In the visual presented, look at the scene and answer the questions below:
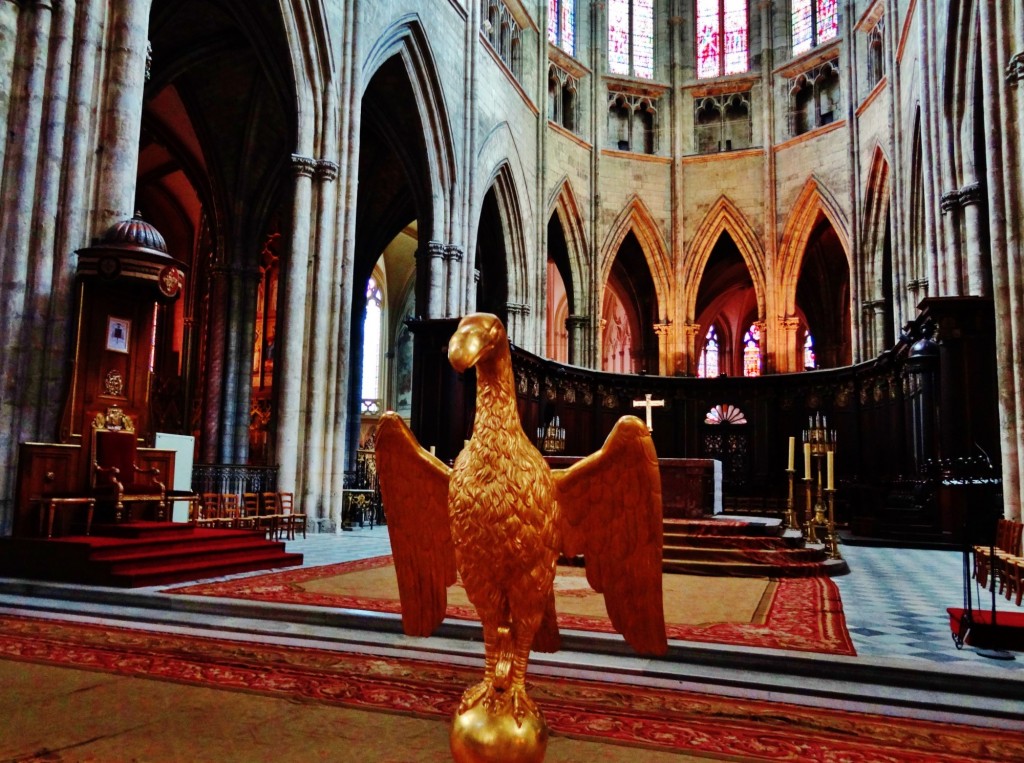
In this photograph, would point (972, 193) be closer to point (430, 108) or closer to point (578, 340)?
point (430, 108)

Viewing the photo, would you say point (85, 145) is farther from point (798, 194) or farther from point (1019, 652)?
point (798, 194)

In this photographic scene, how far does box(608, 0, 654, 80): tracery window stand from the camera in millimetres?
22953

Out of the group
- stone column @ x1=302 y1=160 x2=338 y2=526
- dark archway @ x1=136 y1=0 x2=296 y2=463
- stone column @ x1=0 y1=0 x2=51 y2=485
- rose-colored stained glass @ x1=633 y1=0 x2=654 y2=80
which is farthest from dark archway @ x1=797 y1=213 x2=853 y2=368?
stone column @ x1=0 y1=0 x2=51 y2=485

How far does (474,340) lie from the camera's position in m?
2.02

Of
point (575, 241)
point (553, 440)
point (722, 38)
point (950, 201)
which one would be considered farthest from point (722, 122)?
point (553, 440)

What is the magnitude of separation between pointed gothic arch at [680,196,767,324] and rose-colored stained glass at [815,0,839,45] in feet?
16.3

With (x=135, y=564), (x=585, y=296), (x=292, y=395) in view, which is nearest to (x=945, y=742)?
(x=135, y=564)

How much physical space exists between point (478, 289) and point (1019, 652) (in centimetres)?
1922

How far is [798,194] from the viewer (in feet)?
68.0

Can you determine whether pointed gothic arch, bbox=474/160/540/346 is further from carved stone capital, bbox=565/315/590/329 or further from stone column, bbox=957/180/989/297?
stone column, bbox=957/180/989/297

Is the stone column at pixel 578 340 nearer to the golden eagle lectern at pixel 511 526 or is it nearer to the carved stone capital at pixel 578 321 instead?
the carved stone capital at pixel 578 321

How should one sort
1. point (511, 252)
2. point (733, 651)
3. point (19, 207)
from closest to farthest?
point (733, 651) → point (19, 207) → point (511, 252)

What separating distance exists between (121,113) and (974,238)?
11896 millimetres

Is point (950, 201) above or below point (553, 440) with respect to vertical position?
above
